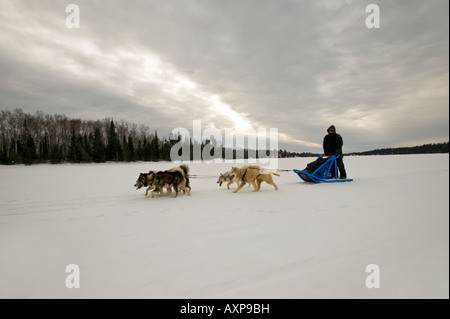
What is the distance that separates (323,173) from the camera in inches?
348

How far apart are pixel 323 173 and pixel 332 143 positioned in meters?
1.47

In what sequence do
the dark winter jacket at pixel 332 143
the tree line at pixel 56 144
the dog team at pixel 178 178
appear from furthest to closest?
the tree line at pixel 56 144 < the dark winter jacket at pixel 332 143 < the dog team at pixel 178 178

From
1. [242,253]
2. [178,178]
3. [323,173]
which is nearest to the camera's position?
[242,253]

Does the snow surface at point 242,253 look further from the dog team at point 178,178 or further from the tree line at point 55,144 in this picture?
the tree line at point 55,144

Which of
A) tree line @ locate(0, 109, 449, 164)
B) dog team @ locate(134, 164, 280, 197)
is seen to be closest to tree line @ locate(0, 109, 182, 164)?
tree line @ locate(0, 109, 449, 164)

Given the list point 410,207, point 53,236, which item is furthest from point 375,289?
point 53,236

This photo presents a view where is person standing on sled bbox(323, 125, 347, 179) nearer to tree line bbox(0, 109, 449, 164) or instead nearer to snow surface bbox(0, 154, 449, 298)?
snow surface bbox(0, 154, 449, 298)

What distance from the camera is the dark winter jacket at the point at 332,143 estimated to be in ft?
28.8

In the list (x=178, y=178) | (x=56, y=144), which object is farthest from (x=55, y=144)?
(x=178, y=178)

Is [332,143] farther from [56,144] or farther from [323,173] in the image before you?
[56,144]

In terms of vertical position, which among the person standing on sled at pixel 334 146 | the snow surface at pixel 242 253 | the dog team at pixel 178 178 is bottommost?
the snow surface at pixel 242 253

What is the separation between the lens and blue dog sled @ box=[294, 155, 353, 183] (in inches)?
333

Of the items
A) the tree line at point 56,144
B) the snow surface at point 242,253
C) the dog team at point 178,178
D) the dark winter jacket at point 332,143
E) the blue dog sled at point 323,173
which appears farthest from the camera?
the tree line at point 56,144

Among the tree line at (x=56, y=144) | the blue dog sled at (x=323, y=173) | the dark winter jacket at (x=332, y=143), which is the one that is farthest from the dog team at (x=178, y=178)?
the tree line at (x=56, y=144)
